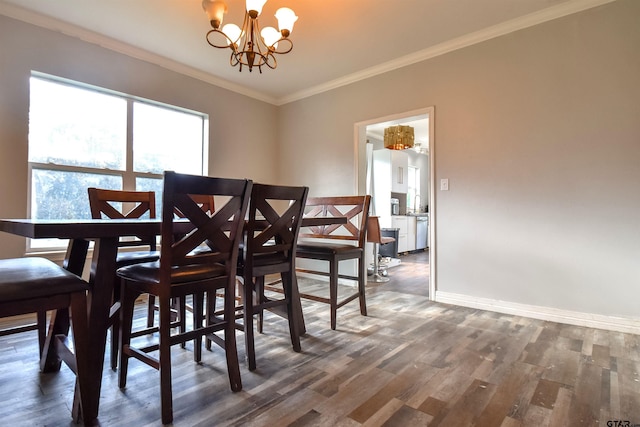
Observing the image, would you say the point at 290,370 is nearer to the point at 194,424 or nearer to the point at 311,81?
the point at 194,424

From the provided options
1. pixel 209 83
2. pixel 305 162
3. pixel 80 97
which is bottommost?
pixel 305 162

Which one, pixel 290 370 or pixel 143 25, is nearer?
pixel 290 370

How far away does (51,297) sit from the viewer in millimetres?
1218

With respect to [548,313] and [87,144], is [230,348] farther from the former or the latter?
[87,144]

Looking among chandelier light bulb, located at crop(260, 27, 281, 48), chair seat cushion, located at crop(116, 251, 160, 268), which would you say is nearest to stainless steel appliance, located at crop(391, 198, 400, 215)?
chandelier light bulb, located at crop(260, 27, 281, 48)

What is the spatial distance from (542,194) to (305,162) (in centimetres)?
276

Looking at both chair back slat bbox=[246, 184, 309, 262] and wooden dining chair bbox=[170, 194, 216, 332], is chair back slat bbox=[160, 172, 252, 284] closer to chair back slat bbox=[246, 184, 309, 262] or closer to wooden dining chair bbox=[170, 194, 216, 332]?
chair back slat bbox=[246, 184, 309, 262]

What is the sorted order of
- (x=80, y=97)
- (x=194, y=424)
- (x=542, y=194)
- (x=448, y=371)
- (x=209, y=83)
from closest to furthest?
(x=194, y=424), (x=448, y=371), (x=542, y=194), (x=80, y=97), (x=209, y=83)

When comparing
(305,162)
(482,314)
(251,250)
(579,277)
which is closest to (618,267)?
(579,277)

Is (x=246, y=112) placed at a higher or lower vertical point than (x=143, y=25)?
lower

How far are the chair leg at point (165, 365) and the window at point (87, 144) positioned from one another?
2331 millimetres

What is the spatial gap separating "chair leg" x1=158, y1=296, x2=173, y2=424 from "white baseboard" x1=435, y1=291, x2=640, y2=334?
2621mm

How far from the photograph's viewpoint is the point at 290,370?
181 centimetres

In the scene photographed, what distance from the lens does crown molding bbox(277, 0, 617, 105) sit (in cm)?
261
